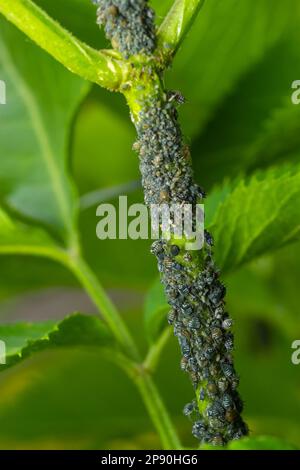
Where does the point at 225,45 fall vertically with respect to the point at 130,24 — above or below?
above

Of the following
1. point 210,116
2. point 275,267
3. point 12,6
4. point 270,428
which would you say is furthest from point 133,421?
point 12,6

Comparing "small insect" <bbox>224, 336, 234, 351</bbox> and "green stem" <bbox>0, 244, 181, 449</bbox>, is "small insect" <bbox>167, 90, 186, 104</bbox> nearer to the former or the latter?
"small insect" <bbox>224, 336, 234, 351</bbox>

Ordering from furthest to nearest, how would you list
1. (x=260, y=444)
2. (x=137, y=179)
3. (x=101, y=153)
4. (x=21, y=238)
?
(x=101, y=153), (x=137, y=179), (x=21, y=238), (x=260, y=444)

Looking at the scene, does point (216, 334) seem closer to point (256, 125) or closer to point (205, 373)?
point (205, 373)

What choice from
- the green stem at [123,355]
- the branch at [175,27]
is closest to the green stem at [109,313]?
the green stem at [123,355]

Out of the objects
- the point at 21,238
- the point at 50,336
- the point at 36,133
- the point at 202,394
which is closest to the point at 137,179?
the point at 36,133

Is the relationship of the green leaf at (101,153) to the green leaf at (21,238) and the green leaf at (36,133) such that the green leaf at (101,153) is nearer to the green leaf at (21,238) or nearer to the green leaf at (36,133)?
the green leaf at (36,133)

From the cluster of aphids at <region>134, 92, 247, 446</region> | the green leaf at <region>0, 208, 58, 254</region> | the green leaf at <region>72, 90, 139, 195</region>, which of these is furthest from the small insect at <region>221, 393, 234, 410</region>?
the green leaf at <region>72, 90, 139, 195</region>
